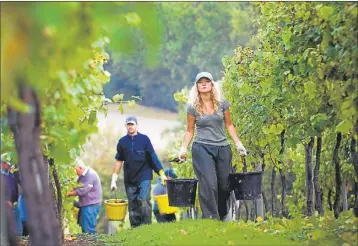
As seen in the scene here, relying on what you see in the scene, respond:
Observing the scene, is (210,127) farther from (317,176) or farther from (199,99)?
(317,176)

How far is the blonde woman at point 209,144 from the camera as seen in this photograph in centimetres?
956

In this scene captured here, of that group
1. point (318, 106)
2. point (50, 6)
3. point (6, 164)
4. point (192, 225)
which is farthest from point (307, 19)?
point (6, 164)

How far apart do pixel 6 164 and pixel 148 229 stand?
10.7 ft

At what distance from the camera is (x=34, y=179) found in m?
5.00

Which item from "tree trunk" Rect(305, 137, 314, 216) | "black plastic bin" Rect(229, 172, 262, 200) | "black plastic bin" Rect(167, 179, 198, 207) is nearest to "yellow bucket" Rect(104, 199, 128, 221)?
"tree trunk" Rect(305, 137, 314, 216)

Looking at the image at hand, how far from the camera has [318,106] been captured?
309 inches

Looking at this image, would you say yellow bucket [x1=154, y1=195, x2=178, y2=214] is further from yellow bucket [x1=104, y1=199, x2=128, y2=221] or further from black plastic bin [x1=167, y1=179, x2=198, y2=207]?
black plastic bin [x1=167, y1=179, x2=198, y2=207]

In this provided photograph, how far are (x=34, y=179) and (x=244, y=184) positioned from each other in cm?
515

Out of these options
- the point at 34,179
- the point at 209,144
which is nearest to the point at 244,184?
the point at 209,144

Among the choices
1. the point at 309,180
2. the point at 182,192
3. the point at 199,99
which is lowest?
the point at 182,192

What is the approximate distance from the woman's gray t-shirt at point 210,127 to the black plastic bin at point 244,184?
19.3 inches

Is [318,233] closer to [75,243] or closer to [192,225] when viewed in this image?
[192,225]

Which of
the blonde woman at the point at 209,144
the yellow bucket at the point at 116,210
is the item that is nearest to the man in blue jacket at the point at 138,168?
the yellow bucket at the point at 116,210

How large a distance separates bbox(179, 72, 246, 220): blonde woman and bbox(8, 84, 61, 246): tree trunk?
457cm
